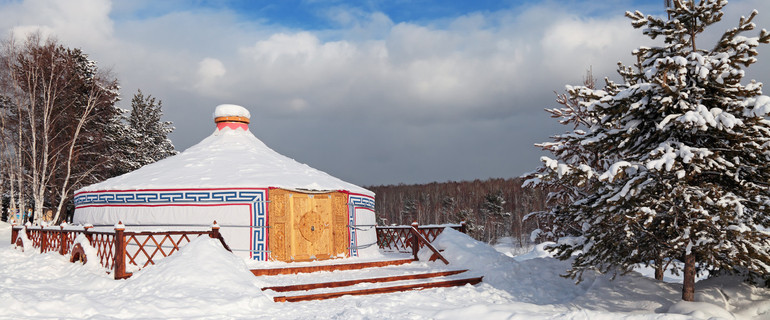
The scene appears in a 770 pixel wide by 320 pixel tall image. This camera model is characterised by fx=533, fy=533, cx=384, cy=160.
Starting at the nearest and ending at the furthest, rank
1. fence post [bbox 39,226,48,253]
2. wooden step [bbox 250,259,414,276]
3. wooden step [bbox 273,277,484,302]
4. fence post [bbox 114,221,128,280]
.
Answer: wooden step [bbox 273,277,484,302] → fence post [bbox 114,221,128,280] → wooden step [bbox 250,259,414,276] → fence post [bbox 39,226,48,253]

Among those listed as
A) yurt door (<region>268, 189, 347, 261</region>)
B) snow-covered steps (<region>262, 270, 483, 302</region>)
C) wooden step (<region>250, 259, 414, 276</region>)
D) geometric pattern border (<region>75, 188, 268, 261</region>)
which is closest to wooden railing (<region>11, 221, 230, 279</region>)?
geometric pattern border (<region>75, 188, 268, 261</region>)

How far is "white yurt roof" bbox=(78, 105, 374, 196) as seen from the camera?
11.1 meters

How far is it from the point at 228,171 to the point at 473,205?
3983 centimetres

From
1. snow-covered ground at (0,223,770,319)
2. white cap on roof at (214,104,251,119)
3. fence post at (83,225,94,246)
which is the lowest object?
snow-covered ground at (0,223,770,319)

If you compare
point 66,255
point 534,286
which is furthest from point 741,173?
point 66,255

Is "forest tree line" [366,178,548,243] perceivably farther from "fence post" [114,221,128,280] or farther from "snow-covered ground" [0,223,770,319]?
"fence post" [114,221,128,280]

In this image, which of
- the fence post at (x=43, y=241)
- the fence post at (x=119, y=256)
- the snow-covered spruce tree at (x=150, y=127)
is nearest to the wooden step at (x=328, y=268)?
the fence post at (x=119, y=256)

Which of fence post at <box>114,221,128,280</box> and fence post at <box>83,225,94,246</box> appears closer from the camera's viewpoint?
fence post at <box>114,221,128,280</box>

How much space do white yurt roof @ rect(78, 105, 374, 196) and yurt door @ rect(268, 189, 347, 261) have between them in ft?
0.97

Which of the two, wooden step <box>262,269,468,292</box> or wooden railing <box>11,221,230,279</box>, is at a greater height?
wooden railing <box>11,221,230,279</box>

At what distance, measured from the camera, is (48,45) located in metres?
19.3

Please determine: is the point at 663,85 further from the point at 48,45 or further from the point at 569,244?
the point at 48,45

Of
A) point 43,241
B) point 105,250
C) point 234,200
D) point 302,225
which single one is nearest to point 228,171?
point 234,200

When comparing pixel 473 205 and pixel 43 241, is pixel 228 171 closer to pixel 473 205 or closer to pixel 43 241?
pixel 43 241
